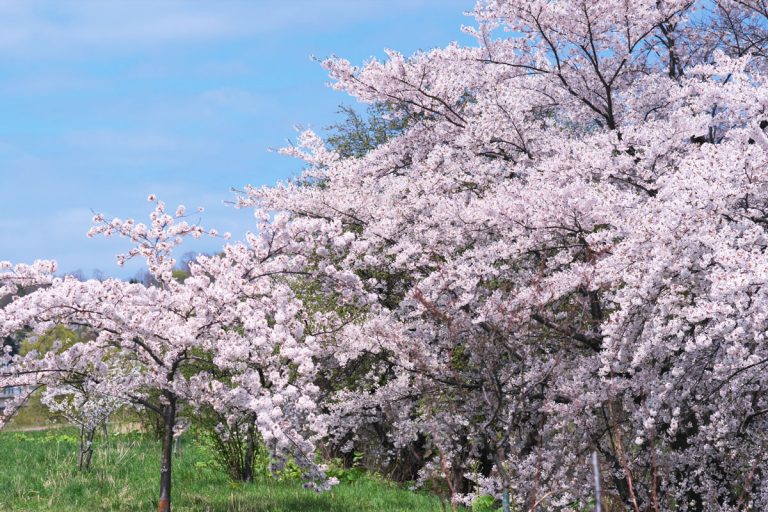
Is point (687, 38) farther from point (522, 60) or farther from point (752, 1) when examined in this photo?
point (522, 60)

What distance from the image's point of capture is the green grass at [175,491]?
9156mm

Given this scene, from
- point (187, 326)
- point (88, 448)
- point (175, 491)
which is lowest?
point (175, 491)

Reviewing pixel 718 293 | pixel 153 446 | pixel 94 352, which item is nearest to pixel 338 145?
pixel 153 446

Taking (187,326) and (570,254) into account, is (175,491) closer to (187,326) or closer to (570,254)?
(187,326)

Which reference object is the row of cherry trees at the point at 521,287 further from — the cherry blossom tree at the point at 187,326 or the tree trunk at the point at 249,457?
the tree trunk at the point at 249,457

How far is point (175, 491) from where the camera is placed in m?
9.99

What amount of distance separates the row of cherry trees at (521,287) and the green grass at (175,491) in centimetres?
84

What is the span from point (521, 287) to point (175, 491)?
16.5 ft

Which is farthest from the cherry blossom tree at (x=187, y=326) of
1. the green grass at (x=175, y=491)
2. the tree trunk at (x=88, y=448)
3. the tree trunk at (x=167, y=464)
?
the tree trunk at (x=88, y=448)

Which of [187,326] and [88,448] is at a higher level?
[187,326]

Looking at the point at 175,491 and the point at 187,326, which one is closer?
the point at 187,326

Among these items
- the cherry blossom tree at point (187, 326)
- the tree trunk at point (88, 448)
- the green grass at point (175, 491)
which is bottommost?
the green grass at point (175, 491)

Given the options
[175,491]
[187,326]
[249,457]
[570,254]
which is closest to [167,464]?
[187,326]

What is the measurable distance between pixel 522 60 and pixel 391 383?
513cm
